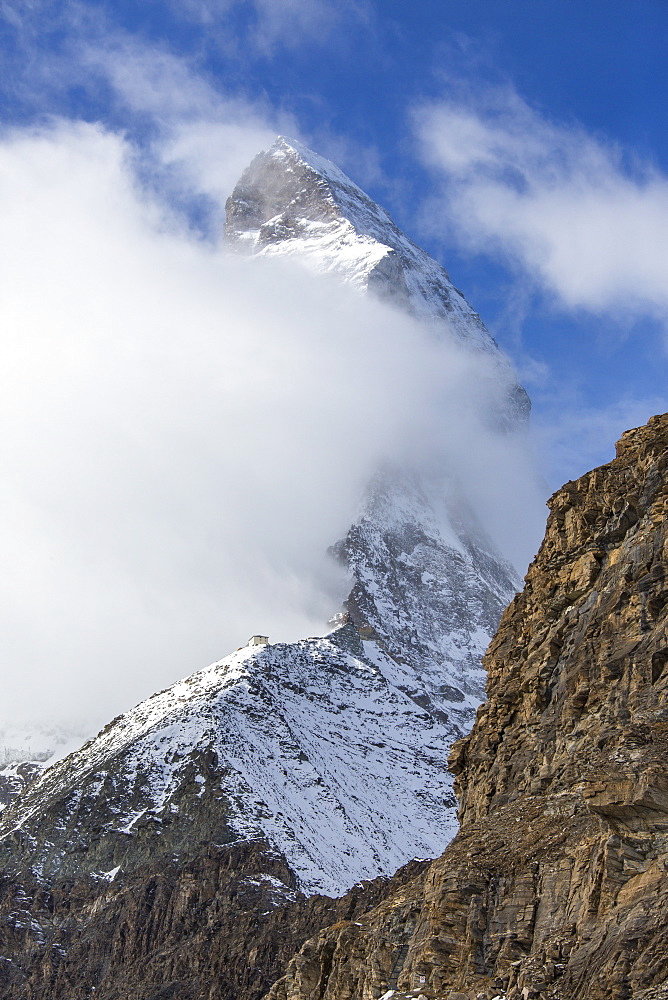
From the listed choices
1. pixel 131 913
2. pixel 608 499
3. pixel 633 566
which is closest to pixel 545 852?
pixel 633 566

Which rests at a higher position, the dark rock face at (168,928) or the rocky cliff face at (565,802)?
the dark rock face at (168,928)

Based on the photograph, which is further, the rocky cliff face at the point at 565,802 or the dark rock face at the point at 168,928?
the dark rock face at the point at 168,928

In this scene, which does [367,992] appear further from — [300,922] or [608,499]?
[300,922]

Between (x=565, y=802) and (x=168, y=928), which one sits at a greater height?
(x=168, y=928)

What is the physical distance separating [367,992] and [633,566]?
19888mm

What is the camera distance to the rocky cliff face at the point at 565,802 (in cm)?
4512

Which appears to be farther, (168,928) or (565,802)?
(168,928)

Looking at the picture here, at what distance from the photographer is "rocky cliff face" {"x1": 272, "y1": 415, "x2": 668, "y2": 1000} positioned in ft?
148

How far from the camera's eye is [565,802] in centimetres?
5366

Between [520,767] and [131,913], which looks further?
[131,913]

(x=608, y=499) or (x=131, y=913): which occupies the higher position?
(x=131, y=913)

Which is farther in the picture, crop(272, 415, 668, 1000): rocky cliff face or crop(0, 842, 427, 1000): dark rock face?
crop(0, 842, 427, 1000): dark rock face

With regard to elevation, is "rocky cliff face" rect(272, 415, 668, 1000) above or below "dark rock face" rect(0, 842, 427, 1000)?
below

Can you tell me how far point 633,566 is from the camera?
191ft
